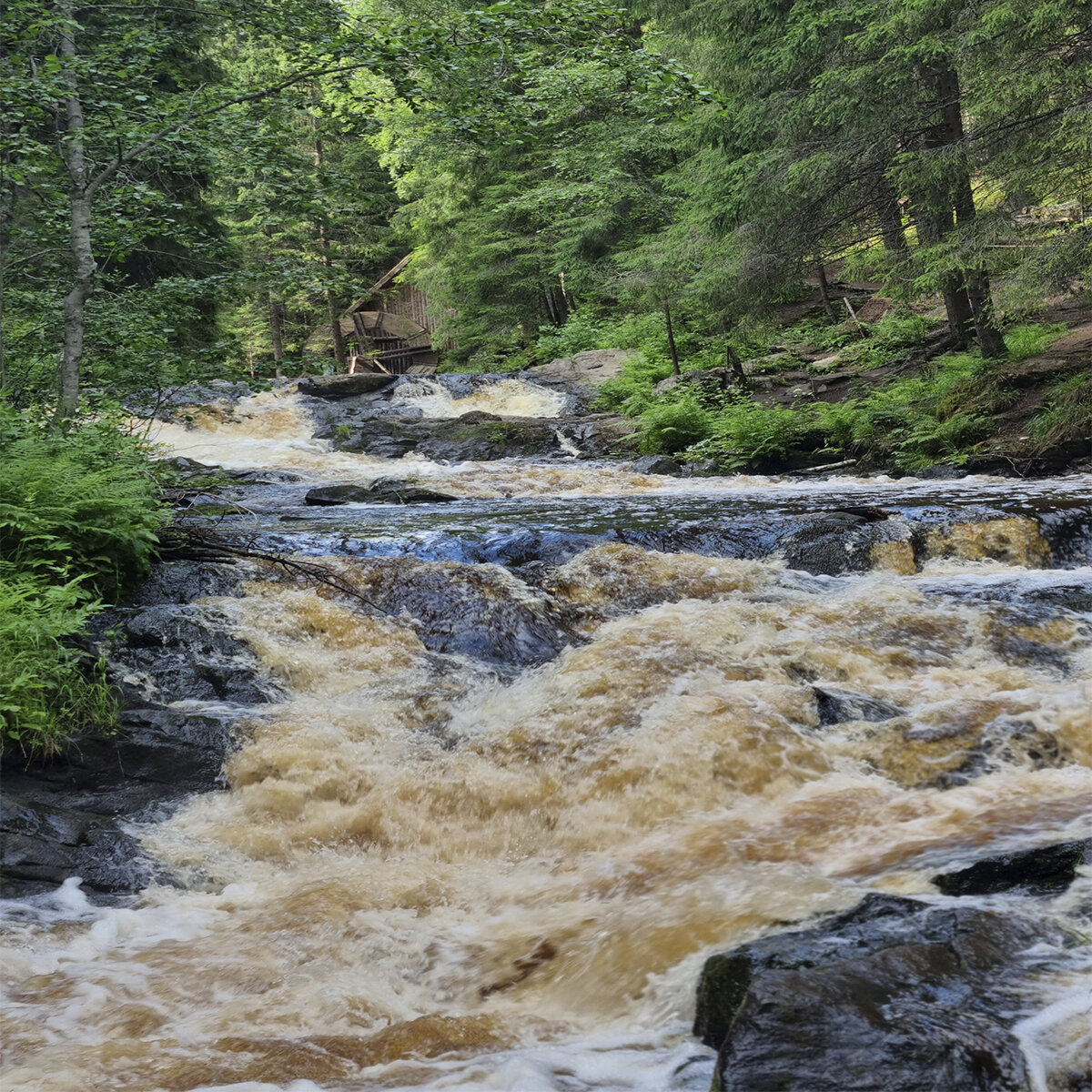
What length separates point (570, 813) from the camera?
4727 mm

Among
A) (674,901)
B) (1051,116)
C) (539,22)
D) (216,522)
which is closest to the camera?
(674,901)

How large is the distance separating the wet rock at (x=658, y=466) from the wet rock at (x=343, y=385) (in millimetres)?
10719

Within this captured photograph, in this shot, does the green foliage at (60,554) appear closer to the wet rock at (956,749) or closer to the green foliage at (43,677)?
the green foliage at (43,677)

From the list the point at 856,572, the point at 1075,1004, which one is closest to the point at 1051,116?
the point at 856,572

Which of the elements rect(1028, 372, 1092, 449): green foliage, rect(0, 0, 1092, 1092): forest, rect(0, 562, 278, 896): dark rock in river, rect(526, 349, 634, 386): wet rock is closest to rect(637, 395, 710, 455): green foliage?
rect(0, 0, 1092, 1092): forest

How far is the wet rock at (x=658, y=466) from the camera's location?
14977 millimetres

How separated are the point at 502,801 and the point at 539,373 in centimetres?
2052

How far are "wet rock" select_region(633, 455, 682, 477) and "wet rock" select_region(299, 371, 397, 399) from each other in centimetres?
1072

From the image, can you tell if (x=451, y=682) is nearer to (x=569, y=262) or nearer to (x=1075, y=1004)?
(x=1075, y=1004)

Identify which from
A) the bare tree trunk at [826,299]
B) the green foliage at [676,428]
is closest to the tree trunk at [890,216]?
the green foliage at [676,428]

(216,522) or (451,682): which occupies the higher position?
(216,522)

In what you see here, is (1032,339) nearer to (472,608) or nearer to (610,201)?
(472,608)

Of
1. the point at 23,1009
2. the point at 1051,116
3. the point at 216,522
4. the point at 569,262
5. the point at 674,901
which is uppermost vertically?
the point at 569,262

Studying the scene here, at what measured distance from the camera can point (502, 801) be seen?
485cm
